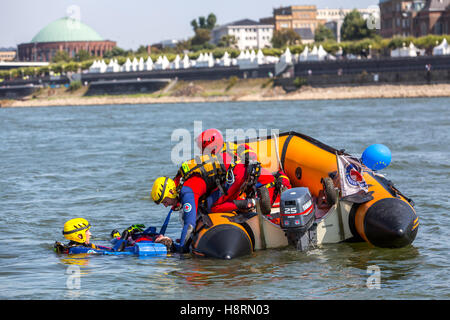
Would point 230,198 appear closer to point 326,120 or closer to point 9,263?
point 9,263

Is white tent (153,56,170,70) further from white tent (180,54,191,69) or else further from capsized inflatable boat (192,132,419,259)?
capsized inflatable boat (192,132,419,259)

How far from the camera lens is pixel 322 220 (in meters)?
9.30

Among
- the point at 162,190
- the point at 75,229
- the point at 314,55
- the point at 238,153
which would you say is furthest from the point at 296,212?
the point at 314,55

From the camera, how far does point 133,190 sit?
17.3 meters

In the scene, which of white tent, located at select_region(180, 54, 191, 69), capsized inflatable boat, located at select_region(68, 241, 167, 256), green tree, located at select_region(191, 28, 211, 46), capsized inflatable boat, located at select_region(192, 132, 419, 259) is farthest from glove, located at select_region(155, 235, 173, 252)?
green tree, located at select_region(191, 28, 211, 46)

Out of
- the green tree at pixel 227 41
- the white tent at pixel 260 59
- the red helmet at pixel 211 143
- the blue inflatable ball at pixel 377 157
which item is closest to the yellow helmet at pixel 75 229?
the red helmet at pixel 211 143

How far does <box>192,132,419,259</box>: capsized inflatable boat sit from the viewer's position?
879 cm

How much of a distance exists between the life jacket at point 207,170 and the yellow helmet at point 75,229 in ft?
4.98

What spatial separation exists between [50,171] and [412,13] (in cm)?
10608

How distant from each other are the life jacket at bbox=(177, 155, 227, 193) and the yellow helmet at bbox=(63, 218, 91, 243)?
1.52m

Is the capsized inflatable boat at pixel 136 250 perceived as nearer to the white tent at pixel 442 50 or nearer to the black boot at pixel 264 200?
the black boot at pixel 264 200

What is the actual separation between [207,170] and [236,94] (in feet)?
284

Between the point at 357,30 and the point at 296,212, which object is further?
the point at 357,30

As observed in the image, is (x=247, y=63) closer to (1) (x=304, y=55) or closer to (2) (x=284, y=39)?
(1) (x=304, y=55)
